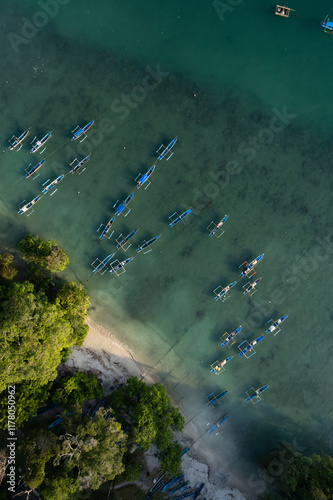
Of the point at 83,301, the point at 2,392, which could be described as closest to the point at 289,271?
the point at 83,301

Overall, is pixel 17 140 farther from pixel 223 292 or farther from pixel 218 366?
pixel 218 366

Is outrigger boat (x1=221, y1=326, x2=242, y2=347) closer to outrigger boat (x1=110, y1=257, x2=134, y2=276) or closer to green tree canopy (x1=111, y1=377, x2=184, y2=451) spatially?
green tree canopy (x1=111, y1=377, x2=184, y2=451)

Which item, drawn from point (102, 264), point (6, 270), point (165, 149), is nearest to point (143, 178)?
point (165, 149)

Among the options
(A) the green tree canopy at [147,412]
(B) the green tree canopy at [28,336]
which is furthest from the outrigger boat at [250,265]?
(B) the green tree canopy at [28,336]

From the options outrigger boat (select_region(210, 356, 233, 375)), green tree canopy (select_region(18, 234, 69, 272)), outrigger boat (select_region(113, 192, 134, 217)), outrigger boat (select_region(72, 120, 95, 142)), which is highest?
outrigger boat (select_region(72, 120, 95, 142))

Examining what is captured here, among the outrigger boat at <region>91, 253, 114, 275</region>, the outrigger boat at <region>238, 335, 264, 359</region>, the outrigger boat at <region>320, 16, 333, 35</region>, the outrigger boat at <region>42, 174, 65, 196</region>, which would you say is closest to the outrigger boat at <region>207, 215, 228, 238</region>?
the outrigger boat at <region>91, 253, 114, 275</region>

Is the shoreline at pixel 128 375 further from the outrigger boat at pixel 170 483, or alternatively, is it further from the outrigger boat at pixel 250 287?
the outrigger boat at pixel 250 287
